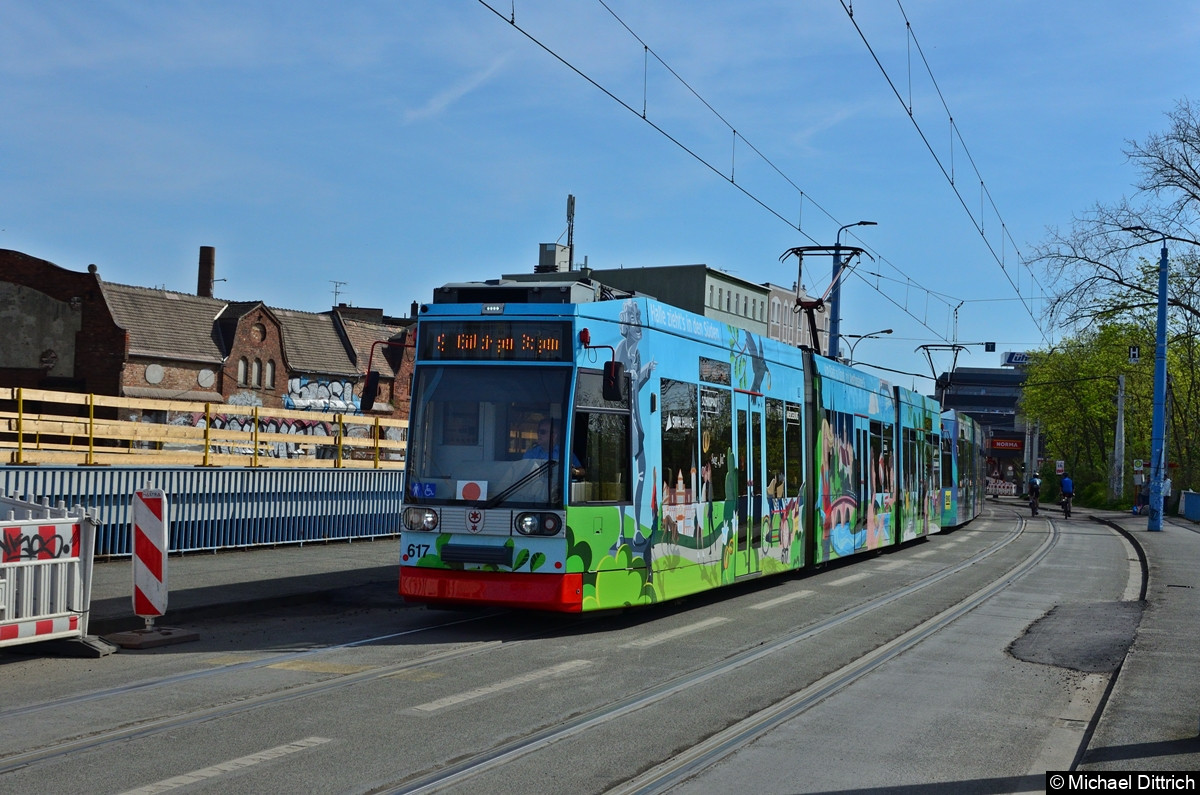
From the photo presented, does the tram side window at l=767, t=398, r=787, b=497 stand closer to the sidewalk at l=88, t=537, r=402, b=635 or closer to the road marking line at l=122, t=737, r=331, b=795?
the sidewalk at l=88, t=537, r=402, b=635

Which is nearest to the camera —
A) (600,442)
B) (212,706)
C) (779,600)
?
(212,706)

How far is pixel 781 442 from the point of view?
1605 cm

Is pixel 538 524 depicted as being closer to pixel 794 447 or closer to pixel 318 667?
pixel 318 667

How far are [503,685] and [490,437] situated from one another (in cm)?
299

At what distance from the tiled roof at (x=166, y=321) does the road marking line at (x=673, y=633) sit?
5079 cm

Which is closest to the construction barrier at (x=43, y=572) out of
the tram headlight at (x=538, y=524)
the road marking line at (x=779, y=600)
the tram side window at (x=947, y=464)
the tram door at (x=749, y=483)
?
the tram headlight at (x=538, y=524)

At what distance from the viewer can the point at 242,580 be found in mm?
14742

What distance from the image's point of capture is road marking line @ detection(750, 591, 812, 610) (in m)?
14.2

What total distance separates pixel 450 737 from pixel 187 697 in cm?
213

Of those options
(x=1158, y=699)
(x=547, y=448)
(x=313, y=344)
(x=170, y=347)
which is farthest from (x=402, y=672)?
(x=313, y=344)

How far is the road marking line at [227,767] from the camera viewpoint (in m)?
5.78

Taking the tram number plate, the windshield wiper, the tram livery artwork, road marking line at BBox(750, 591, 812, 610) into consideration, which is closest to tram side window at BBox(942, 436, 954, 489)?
road marking line at BBox(750, 591, 812, 610)

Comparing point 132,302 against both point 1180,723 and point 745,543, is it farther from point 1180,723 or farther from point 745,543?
point 1180,723

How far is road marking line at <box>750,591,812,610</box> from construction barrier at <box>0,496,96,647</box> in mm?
7198
